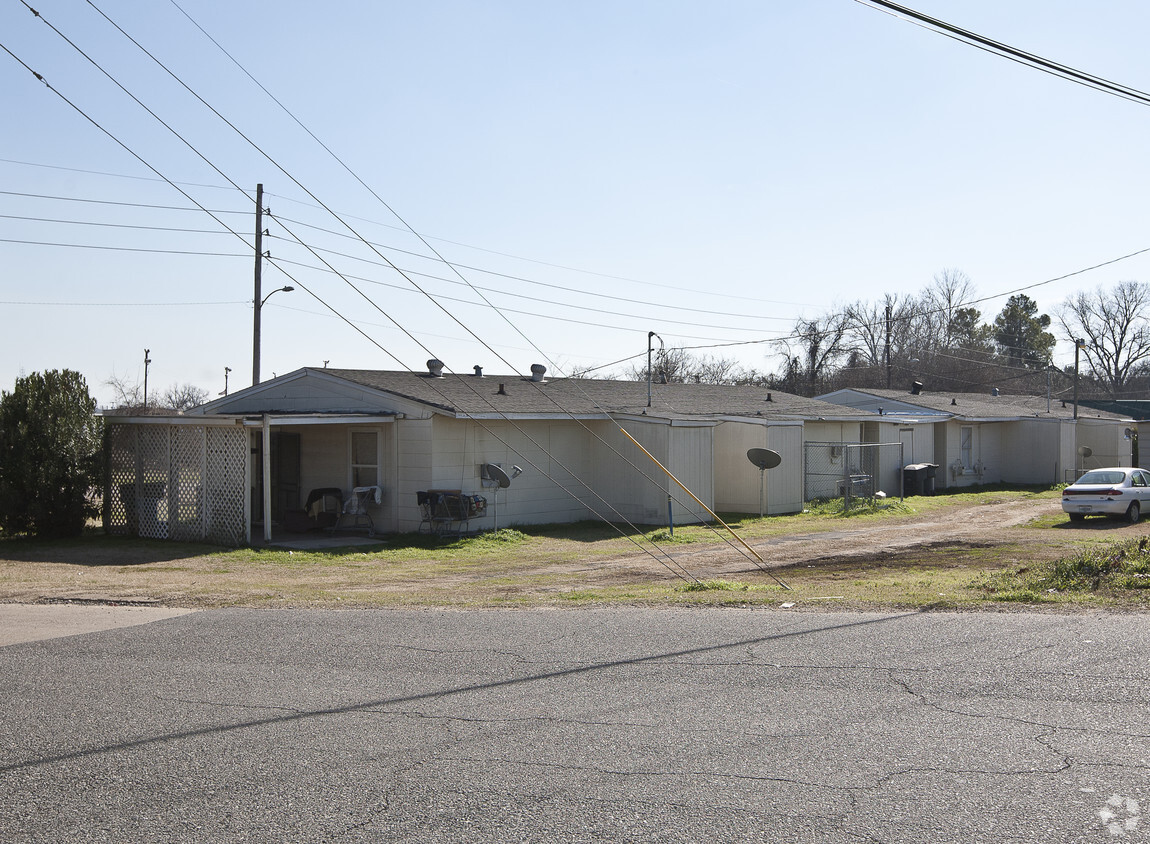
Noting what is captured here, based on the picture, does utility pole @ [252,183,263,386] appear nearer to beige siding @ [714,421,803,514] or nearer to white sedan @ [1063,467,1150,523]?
beige siding @ [714,421,803,514]

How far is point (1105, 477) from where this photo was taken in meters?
22.5

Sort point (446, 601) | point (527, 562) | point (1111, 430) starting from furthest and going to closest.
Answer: point (1111, 430) → point (527, 562) → point (446, 601)

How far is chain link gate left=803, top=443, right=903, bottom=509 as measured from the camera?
2661 centimetres

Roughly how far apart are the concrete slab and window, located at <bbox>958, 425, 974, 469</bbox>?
101 ft

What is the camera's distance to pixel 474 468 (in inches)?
785

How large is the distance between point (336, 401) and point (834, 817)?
691 inches

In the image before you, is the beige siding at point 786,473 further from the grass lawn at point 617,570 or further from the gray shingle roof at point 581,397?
the grass lawn at point 617,570

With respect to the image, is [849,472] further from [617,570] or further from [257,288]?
[257,288]

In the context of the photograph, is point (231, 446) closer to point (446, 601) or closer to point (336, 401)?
point (336, 401)

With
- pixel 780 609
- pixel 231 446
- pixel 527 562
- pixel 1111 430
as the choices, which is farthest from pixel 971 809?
pixel 1111 430

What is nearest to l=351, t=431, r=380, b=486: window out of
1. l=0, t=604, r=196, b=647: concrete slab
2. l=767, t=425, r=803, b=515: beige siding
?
l=0, t=604, r=196, b=647: concrete slab

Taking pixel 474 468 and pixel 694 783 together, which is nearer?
pixel 694 783

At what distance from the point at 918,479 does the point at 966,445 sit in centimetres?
568

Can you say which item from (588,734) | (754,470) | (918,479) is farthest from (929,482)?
(588,734)
